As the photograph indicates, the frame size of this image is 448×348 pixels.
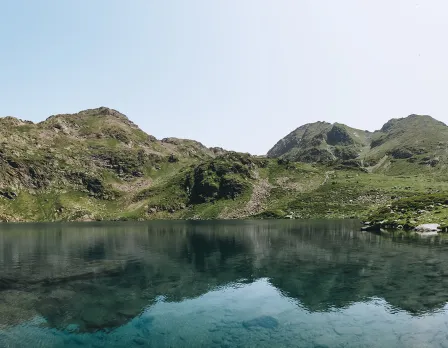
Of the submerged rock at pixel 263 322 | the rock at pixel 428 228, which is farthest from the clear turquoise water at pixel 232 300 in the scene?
the rock at pixel 428 228

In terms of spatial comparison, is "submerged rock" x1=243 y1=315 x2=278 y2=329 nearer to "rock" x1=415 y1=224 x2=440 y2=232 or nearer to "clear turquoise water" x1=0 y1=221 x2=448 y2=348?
"clear turquoise water" x1=0 y1=221 x2=448 y2=348

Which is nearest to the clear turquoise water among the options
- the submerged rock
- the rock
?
the submerged rock

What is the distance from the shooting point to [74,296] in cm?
4562

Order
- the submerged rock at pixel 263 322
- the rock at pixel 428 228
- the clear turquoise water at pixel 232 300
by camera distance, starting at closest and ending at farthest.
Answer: the clear turquoise water at pixel 232 300
the submerged rock at pixel 263 322
the rock at pixel 428 228

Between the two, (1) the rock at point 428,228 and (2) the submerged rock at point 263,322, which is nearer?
(2) the submerged rock at point 263,322

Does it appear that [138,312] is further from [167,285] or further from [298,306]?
[298,306]

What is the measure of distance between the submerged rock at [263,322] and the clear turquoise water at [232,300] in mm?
105

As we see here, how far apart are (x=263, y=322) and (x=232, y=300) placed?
8.34m

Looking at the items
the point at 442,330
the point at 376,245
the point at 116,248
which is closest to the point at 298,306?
the point at 442,330

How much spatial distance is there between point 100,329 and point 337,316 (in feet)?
82.1

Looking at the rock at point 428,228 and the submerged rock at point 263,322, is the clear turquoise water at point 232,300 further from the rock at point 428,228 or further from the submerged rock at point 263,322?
the rock at point 428,228

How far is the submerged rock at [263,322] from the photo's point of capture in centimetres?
3428

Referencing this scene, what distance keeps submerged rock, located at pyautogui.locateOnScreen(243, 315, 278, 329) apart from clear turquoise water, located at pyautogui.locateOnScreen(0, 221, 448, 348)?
11 centimetres

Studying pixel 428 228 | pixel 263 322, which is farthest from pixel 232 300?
pixel 428 228
